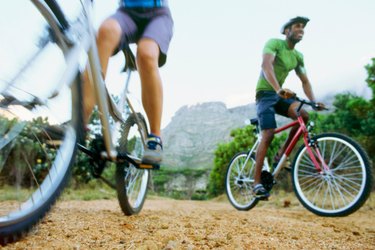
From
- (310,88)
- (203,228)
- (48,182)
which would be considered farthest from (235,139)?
(48,182)

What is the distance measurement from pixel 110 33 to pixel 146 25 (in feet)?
1.00

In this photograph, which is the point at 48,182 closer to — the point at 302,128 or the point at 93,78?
the point at 93,78

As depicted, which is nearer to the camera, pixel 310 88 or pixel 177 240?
pixel 177 240

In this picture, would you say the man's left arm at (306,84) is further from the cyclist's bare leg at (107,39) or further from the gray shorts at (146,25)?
the cyclist's bare leg at (107,39)

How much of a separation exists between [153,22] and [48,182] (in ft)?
3.90

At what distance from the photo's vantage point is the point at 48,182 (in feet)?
5.47

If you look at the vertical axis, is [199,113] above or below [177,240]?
above

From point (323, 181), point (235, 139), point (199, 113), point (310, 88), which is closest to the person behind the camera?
point (323, 181)

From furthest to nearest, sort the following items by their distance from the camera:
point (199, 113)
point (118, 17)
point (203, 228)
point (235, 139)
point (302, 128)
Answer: point (199, 113) < point (235, 139) < point (302, 128) < point (203, 228) < point (118, 17)

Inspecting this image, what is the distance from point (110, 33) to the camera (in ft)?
7.00

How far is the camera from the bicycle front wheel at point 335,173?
3.41 metres

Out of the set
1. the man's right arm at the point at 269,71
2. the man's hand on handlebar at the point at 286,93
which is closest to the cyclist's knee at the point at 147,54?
the man's hand on handlebar at the point at 286,93

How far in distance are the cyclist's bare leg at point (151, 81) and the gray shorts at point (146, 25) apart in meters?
0.07

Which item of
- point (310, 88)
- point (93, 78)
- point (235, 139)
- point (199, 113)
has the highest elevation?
point (199, 113)
